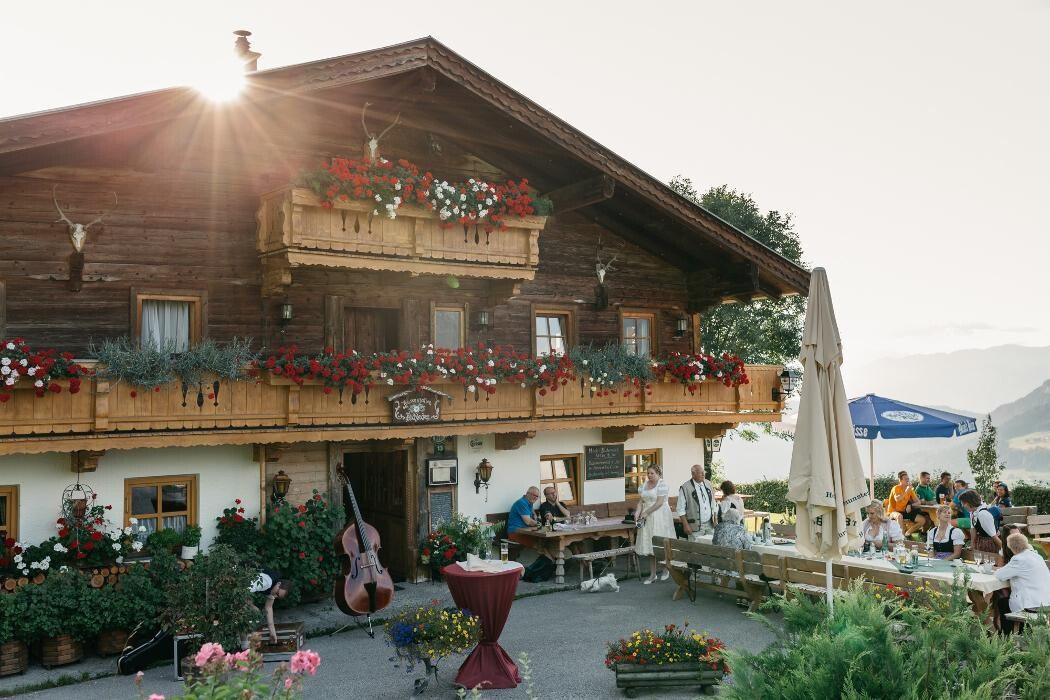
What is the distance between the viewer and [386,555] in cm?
1675

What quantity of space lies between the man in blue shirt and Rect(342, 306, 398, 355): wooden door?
3.61 metres

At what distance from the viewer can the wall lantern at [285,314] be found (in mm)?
14805

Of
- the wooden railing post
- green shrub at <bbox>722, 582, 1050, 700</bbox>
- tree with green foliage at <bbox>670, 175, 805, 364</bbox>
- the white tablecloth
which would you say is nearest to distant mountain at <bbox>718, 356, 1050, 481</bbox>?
tree with green foliage at <bbox>670, 175, 805, 364</bbox>

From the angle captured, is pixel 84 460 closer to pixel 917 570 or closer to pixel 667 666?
pixel 667 666

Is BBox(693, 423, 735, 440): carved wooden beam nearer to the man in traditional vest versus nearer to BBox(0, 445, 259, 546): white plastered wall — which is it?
the man in traditional vest

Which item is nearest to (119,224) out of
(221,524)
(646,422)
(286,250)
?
(286,250)

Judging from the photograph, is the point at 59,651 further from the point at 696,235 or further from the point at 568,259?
the point at 696,235

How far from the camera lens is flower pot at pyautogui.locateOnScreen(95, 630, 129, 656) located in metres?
11.6

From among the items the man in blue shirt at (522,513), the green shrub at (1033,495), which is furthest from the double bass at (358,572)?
the green shrub at (1033,495)

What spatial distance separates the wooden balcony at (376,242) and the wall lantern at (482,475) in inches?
133

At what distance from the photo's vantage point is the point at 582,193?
57.2ft

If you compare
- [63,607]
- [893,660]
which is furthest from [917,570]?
[63,607]

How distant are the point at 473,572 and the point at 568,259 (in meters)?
9.77

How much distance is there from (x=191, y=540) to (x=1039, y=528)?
1529cm
